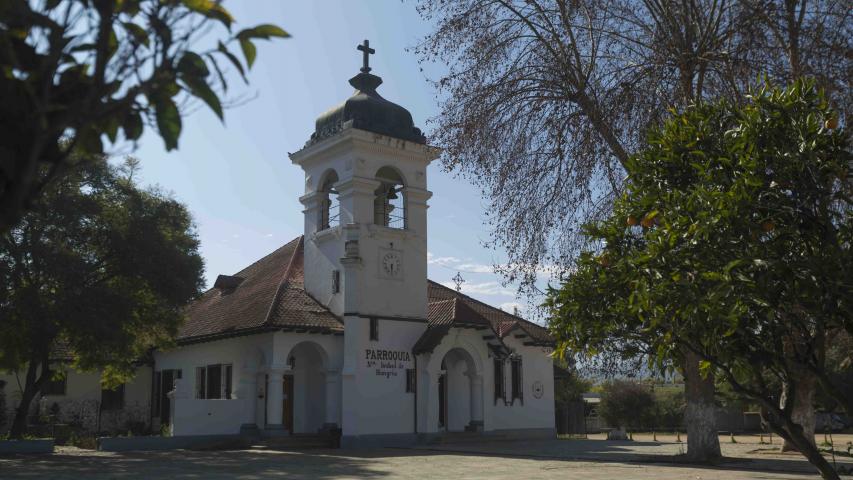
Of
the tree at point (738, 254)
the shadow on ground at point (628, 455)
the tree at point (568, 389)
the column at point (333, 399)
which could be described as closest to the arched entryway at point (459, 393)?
the shadow on ground at point (628, 455)

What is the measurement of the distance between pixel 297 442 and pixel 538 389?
1045 centimetres

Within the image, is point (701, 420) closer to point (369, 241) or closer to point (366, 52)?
point (369, 241)

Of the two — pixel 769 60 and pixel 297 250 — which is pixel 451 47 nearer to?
pixel 769 60

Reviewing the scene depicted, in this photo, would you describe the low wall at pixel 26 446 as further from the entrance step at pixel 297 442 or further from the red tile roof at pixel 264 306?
the red tile roof at pixel 264 306

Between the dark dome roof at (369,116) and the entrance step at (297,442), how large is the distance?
408 inches

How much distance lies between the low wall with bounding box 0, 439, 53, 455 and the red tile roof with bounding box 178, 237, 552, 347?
615cm

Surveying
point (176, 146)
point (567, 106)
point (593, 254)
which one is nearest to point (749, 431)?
point (567, 106)

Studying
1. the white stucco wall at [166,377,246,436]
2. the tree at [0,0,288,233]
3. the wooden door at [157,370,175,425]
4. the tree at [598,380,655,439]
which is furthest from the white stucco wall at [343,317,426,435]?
the tree at [0,0,288,233]

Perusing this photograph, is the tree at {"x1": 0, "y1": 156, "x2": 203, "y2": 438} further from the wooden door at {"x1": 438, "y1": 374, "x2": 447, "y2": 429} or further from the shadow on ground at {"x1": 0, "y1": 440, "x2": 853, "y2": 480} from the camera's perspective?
the wooden door at {"x1": 438, "y1": 374, "x2": 447, "y2": 429}

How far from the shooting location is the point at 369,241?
28328 mm

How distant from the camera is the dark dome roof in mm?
29000

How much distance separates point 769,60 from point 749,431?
30161mm

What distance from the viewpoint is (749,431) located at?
134 feet

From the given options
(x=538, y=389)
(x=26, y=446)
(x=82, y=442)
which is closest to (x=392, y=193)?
(x=538, y=389)
